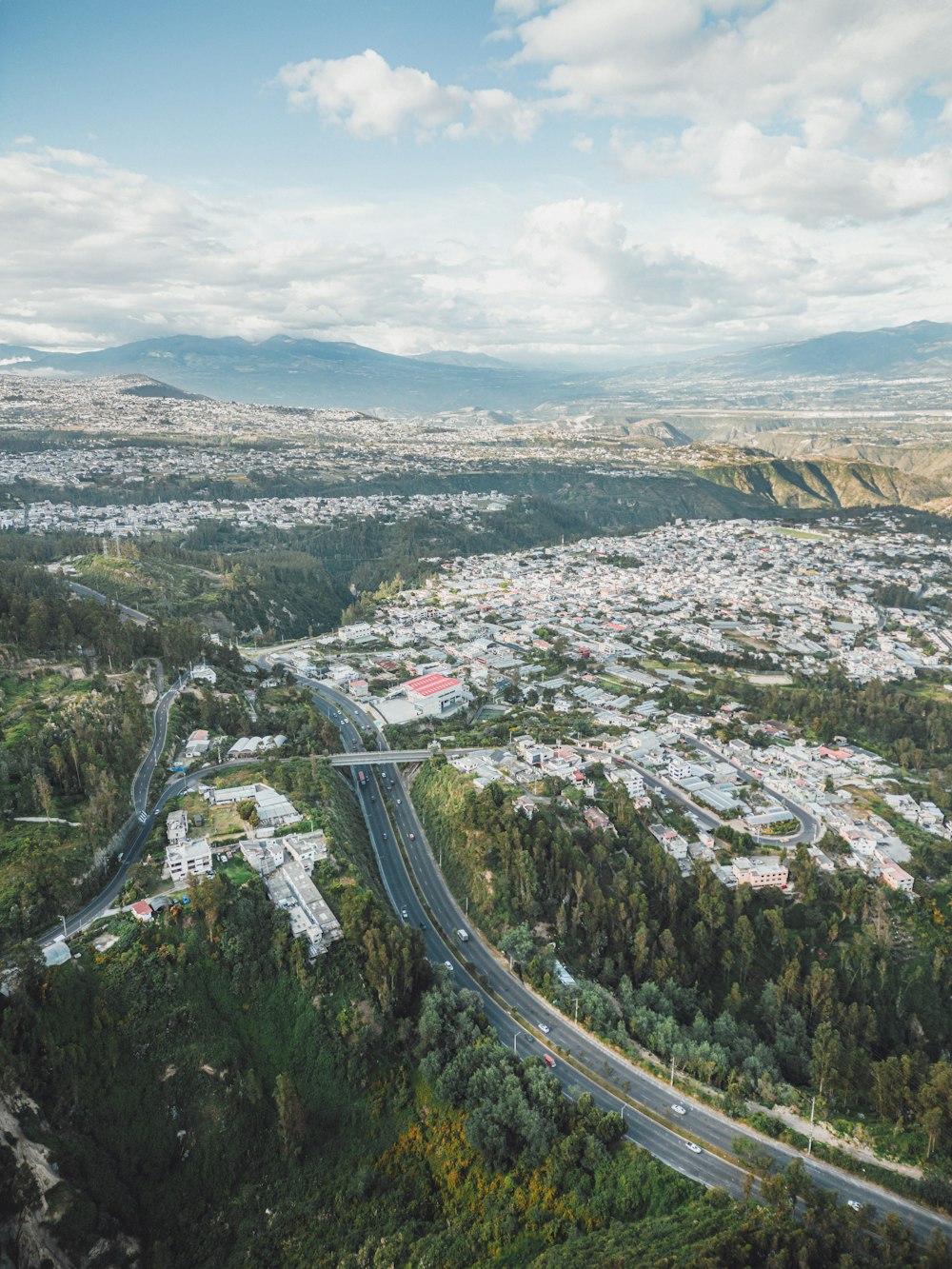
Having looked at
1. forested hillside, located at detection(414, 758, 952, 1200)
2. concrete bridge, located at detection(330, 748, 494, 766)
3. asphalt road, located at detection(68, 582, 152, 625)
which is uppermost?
asphalt road, located at detection(68, 582, 152, 625)

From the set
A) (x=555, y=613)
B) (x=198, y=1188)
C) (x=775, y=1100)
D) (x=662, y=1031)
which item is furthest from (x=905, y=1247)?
(x=555, y=613)

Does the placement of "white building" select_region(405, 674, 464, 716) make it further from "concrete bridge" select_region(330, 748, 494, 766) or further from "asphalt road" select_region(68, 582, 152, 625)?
"asphalt road" select_region(68, 582, 152, 625)

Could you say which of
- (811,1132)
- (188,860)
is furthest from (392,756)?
(811,1132)

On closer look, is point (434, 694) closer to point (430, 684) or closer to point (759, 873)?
point (430, 684)

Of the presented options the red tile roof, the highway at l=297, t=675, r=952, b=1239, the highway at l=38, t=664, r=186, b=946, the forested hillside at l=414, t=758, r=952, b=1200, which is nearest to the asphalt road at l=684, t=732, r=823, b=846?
the forested hillside at l=414, t=758, r=952, b=1200

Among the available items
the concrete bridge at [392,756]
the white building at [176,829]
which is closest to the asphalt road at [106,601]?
the concrete bridge at [392,756]

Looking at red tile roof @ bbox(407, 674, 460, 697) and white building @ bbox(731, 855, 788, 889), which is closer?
white building @ bbox(731, 855, 788, 889)

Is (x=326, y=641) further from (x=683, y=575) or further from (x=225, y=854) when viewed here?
(x=683, y=575)

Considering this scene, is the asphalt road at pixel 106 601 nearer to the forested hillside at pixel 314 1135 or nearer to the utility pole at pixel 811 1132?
the forested hillside at pixel 314 1135
